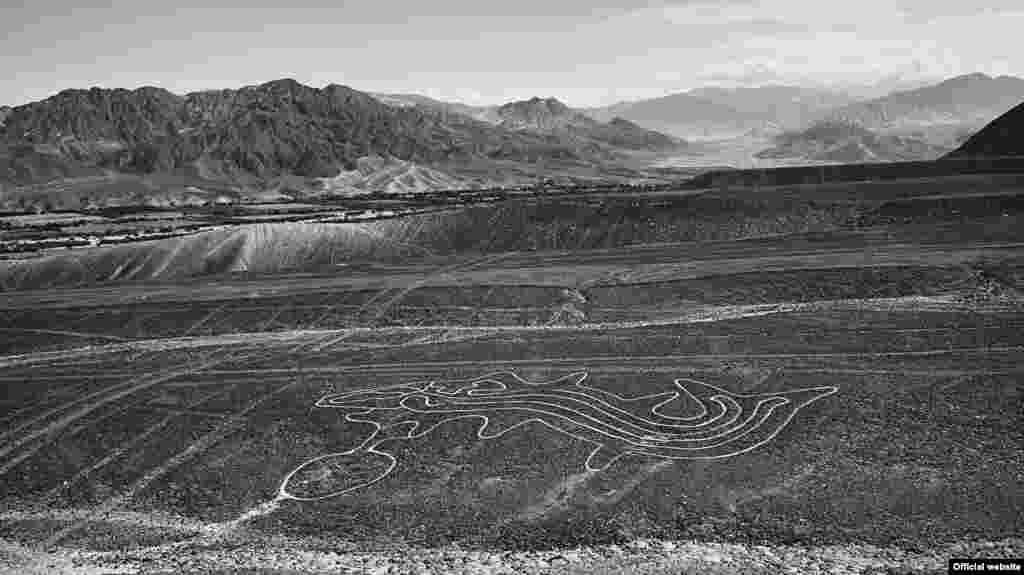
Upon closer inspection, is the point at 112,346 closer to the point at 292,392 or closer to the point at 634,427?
the point at 292,392

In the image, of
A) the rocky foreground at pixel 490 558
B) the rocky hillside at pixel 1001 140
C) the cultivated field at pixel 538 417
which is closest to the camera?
the rocky foreground at pixel 490 558

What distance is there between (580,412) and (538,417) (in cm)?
133

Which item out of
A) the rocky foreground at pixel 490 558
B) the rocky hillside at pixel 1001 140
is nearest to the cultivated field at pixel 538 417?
the rocky foreground at pixel 490 558

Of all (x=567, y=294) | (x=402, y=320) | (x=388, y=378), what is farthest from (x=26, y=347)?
(x=567, y=294)

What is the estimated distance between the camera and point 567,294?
39219 mm

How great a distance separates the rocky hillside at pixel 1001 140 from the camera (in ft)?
286

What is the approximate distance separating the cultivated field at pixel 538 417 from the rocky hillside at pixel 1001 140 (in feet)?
168

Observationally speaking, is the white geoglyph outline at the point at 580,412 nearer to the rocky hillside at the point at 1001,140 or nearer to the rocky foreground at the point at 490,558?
the rocky foreground at the point at 490,558

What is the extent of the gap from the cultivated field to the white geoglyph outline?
114 mm

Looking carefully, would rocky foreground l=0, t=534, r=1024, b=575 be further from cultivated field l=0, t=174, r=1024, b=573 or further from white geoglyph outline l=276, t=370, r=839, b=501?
white geoglyph outline l=276, t=370, r=839, b=501

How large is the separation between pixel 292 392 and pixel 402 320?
11145 millimetres

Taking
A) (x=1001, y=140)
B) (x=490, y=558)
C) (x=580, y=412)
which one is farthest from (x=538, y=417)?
(x=1001, y=140)

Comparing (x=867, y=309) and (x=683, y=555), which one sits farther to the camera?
(x=867, y=309)

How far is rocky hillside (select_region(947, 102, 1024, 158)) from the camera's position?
87.1 metres
